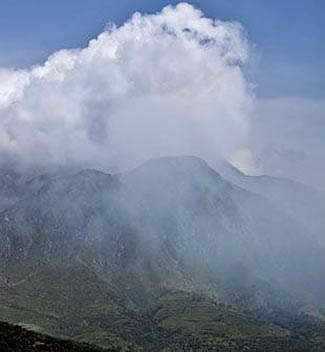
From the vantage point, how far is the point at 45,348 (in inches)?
7687

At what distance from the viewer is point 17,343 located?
193 m

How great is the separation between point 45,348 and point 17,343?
7984 millimetres
